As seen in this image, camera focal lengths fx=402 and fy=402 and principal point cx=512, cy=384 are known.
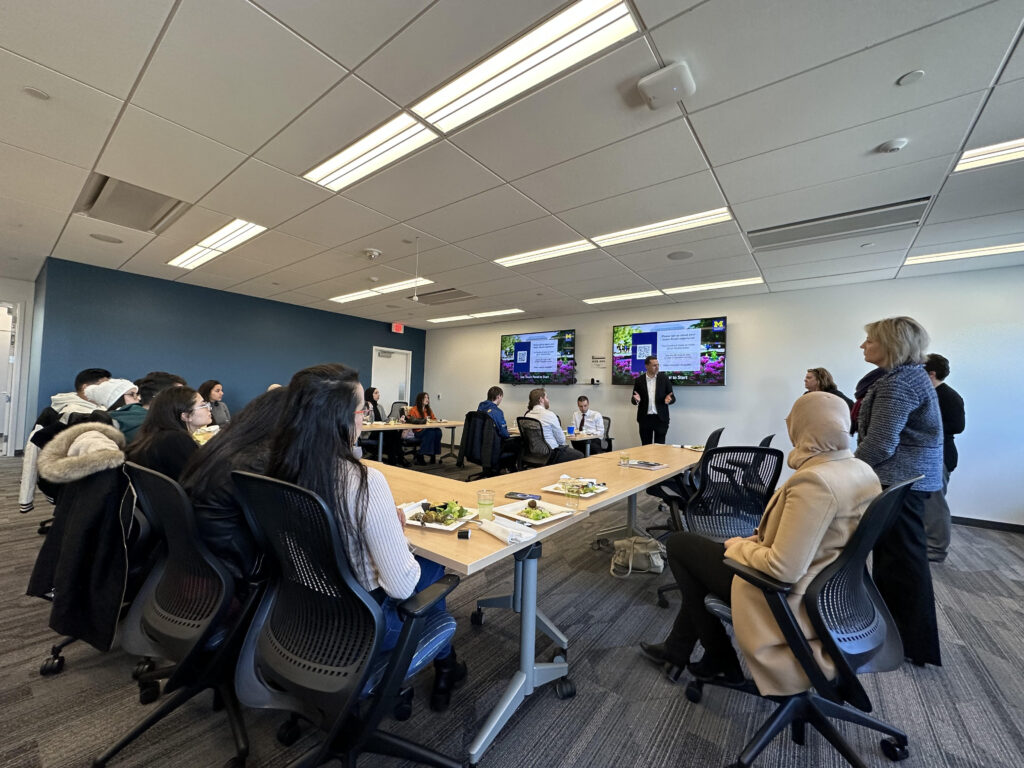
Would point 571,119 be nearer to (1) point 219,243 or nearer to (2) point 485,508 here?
(2) point 485,508

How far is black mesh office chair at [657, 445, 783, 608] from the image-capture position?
2.33m

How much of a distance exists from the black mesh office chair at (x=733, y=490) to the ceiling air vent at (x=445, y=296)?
430 centimetres

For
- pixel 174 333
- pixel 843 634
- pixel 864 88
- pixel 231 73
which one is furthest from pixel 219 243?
pixel 843 634

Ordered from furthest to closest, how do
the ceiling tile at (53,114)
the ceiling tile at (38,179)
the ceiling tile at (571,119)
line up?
the ceiling tile at (38,179)
the ceiling tile at (53,114)
the ceiling tile at (571,119)

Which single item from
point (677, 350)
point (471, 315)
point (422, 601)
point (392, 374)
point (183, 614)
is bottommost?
point (183, 614)

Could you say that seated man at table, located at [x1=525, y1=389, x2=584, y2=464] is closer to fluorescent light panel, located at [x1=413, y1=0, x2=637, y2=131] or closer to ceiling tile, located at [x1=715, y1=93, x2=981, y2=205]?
ceiling tile, located at [x1=715, y1=93, x2=981, y2=205]

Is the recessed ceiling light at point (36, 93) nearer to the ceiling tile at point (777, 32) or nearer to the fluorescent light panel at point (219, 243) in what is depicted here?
the fluorescent light panel at point (219, 243)

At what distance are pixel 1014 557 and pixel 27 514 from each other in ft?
28.1

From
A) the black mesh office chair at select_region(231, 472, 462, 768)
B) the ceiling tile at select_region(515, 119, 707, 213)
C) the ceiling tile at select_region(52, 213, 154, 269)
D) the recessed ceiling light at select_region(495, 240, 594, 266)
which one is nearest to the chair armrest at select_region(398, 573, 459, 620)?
the black mesh office chair at select_region(231, 472, 462, 768)

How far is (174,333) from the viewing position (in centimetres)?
586

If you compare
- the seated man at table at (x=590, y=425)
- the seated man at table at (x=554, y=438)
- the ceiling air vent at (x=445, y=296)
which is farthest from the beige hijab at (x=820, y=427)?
the ceiling air vent at (x=445, y=296)

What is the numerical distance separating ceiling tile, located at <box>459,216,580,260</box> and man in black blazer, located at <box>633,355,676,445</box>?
2927 millimetres

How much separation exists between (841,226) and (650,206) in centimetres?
166

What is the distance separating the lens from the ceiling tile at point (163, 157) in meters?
2.32
